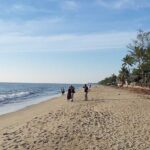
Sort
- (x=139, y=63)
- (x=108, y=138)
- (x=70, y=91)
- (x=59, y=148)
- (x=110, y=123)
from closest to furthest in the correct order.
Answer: (x=59, y=148)
(x=108, y=138)
(x=110, y=123)
(x=70, y=91)
(x=139, y=63)

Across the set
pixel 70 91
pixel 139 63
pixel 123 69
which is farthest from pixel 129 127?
pixel 123 69

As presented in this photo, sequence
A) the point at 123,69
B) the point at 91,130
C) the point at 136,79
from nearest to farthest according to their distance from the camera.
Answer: the point at 91,130
the point at 136,79
the point at 123,69

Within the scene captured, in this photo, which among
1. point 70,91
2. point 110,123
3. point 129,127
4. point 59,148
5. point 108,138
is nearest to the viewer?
point 59,148

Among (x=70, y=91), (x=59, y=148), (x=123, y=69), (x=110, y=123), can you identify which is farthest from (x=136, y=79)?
(x=59, y=148)

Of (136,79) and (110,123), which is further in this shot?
(136,79)

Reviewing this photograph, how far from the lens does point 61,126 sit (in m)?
17.9

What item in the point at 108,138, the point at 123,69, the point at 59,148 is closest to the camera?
the point at 59,148

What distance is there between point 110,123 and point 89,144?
5673 mm

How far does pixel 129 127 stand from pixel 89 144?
4.59 m

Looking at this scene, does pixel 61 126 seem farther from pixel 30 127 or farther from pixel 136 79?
pixel 136 79

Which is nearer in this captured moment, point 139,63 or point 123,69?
point 139,63

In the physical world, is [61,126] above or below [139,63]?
below

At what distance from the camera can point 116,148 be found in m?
13.4

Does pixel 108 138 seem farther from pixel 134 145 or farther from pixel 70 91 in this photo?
pixel 70 91
